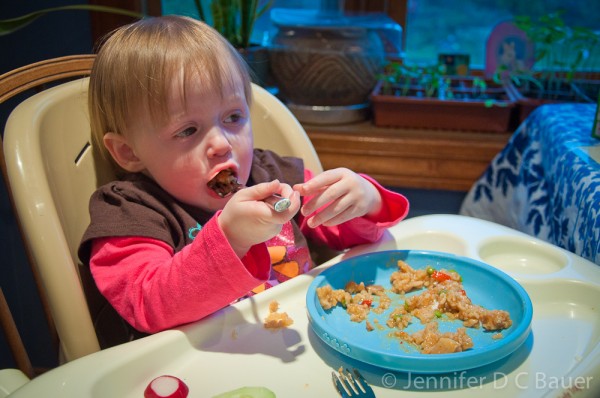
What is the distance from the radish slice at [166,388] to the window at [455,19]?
151 centimetres

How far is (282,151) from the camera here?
1170 millimetres

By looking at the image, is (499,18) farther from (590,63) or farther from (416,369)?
(416,369)

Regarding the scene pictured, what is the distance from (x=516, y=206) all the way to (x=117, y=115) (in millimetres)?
1026

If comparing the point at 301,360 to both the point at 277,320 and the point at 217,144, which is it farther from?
the point at 217,144

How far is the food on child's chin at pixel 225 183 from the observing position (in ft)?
2.91

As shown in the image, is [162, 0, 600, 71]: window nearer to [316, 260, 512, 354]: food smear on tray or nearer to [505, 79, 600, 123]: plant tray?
[505, 79, 600, 123]: plant tray

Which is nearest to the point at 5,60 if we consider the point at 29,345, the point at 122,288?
the point at 29,345

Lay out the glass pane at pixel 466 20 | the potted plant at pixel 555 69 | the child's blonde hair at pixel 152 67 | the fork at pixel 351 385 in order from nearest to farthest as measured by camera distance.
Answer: the fork at pixel 351 385 < the child's blonde hair at pixel 152 67 < the potted plant at pixel 555 69 < the glass pane at pixel 466 20

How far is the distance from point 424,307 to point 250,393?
0.90ft

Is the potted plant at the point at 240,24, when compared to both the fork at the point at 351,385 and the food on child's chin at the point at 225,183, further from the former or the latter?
the fork at the point at 351,385

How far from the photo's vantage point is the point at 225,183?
89cm

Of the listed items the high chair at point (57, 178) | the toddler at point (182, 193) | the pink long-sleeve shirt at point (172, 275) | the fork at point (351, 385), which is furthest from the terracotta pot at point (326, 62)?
the fork at point (351, 385)

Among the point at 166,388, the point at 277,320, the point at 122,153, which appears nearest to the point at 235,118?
the point at 122,153

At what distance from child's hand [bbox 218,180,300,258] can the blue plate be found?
0.12m
